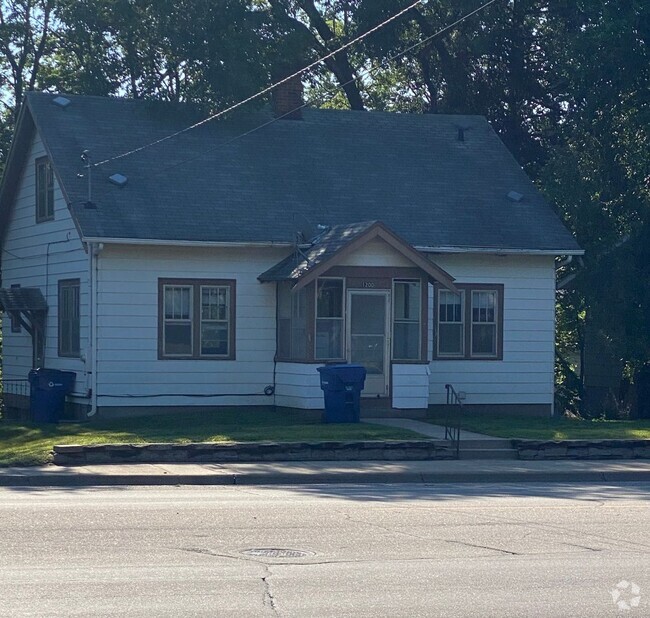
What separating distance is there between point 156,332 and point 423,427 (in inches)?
237

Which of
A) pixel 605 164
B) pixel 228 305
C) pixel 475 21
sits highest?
pixel 475 21

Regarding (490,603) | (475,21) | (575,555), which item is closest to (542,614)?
(490,603)

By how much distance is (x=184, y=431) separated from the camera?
21562 millimetres

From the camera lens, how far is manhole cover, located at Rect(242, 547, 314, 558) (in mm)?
10391

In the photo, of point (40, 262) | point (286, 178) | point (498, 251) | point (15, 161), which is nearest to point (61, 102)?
point (15, 161)

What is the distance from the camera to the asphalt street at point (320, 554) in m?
8.56

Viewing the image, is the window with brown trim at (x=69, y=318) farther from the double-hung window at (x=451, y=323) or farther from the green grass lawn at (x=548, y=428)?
the double-hung window at (x=451, y=323)

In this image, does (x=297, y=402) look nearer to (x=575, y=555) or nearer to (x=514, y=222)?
(x=514, y=222)

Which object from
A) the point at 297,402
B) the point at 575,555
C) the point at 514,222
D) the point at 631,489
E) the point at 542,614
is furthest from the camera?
the point at 514,222

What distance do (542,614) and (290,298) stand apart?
17.2 meters

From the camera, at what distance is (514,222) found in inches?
1096

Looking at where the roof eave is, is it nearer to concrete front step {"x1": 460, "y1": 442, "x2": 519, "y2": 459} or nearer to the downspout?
the downspout

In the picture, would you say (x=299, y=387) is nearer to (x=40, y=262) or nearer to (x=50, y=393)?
(x=50, y=393)

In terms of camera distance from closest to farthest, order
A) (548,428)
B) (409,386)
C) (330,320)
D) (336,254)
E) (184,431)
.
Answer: (184,431) → (548,428) → (336,254) → (330,320) → (409,386)
